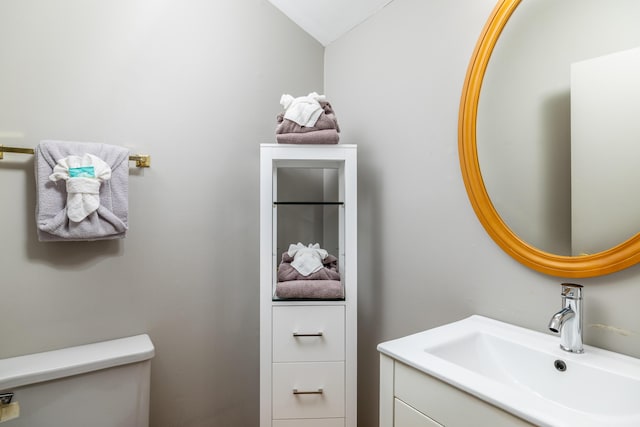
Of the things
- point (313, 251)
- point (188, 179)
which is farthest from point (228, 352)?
point (188, 179)

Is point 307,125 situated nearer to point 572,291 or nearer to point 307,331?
point 307,331

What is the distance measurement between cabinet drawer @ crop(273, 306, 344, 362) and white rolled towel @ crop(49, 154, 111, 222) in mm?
750

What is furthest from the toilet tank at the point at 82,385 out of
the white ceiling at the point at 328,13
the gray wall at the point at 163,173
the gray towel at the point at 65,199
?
the white ceiling at the point at 328,13

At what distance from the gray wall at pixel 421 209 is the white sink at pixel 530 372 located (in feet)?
0.32

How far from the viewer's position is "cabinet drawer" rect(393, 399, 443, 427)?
33.3 inches

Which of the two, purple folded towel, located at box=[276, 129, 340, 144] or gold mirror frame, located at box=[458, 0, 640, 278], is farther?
purple folded towel, located at box=[276, 129, 340, 144]

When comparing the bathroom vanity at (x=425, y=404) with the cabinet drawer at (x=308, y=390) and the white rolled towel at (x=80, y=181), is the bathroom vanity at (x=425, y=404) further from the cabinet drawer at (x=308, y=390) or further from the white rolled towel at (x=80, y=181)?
the white rolled towel at (x=80, y=181)

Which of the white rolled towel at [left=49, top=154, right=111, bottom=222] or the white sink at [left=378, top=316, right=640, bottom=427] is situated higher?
the white rolled towel at [left=49, top=154, right=111, bottom=222]

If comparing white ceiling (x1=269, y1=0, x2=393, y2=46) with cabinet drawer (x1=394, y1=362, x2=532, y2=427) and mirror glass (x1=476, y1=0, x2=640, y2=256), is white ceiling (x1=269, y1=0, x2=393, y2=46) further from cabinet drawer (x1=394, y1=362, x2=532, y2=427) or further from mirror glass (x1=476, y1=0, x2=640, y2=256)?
cabinet drawer (x1=394, y1=362, x2=532, y2=427)

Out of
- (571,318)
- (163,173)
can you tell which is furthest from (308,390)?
(163,173)

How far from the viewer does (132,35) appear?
4.73ft

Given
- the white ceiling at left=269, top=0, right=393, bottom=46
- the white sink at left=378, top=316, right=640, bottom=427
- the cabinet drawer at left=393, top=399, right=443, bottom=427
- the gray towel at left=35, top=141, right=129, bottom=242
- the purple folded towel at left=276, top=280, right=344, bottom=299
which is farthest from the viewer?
the white ceiling at left=269, top=0, right=393, bottom=46

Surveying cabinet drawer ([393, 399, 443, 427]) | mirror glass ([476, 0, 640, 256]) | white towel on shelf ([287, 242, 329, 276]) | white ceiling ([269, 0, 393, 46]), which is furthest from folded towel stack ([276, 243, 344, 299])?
white ceiling ([269, 0, 393, 46])

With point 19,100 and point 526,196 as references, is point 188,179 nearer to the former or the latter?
point 19,100
